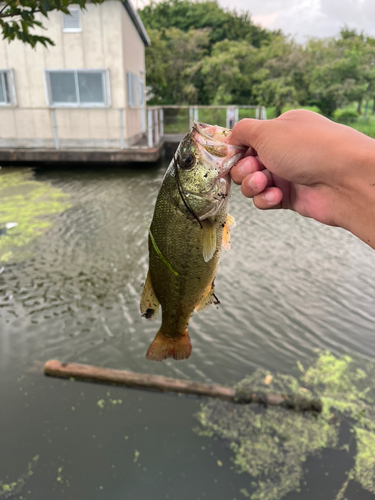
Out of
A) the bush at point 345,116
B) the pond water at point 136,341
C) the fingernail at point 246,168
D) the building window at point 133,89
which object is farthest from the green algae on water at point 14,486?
the bush at point 345,116

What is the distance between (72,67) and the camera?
13.7 m

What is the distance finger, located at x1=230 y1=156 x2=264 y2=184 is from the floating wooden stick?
2.68 m

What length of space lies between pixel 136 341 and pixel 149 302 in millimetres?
3021

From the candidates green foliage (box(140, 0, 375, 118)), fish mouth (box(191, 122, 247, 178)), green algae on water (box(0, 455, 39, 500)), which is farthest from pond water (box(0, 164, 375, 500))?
green foliage (box(140, 0, 375, 118))

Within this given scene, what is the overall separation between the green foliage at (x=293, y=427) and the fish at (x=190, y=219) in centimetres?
225

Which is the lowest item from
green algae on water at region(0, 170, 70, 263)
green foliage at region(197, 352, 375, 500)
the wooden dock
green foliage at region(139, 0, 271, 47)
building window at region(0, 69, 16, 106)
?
green foliage at region(197, 352, 375, 500)

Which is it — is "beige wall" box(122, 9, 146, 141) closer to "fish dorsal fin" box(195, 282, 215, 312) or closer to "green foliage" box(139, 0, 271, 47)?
"fish dorsal fin" box(195, 282, 215, 312)

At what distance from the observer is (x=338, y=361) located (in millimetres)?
4445

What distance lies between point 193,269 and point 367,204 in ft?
2.48

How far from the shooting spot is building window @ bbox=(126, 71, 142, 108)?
15.0 meters

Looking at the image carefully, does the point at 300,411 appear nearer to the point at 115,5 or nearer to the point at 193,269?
the point at 193,269

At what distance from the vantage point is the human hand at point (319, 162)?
1.44m

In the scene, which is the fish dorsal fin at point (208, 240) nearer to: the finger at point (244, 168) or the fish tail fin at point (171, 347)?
the finger at point (244, 168)

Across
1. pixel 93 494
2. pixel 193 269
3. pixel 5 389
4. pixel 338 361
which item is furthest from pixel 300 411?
pixel 5 389
